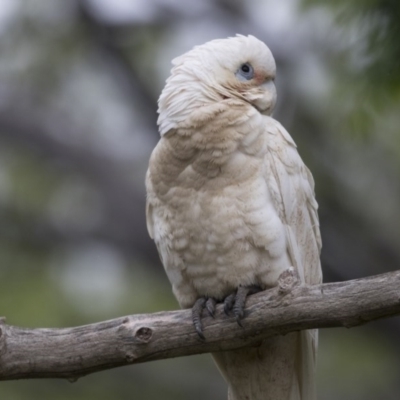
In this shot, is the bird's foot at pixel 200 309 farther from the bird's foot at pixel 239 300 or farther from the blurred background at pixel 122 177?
the blurred background at pixel 122 177

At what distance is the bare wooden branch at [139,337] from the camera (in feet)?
13.4

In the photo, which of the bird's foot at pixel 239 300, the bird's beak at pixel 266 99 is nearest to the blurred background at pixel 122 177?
the bird's beak at pixel 266 99

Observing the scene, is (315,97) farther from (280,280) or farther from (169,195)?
(280,280)

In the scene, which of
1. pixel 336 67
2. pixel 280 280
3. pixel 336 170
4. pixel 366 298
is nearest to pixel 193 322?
pixel 280 280

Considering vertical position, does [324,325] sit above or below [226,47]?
below

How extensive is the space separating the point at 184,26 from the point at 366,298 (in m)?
5.95

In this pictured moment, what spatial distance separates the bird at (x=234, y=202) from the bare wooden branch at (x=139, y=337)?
0.11 meters

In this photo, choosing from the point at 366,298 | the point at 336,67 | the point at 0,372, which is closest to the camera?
the point at 366,298

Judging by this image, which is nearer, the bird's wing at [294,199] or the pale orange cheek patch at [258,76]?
the bird's wing at [294,199]

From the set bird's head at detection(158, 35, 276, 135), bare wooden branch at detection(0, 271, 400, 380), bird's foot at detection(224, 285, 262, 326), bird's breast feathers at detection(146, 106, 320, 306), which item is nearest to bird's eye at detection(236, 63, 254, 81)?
bird's head at detection(158, 35, 276, 135)

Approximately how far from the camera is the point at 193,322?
4.40m

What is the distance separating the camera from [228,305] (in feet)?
14.7

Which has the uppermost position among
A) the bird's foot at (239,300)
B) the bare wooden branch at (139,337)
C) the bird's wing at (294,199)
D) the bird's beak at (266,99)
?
the bird's beak at (266,99)

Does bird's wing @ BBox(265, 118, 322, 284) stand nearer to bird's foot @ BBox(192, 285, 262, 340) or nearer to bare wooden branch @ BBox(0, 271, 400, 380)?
bird's foot @ BBox(192, 285, 262, 340)
